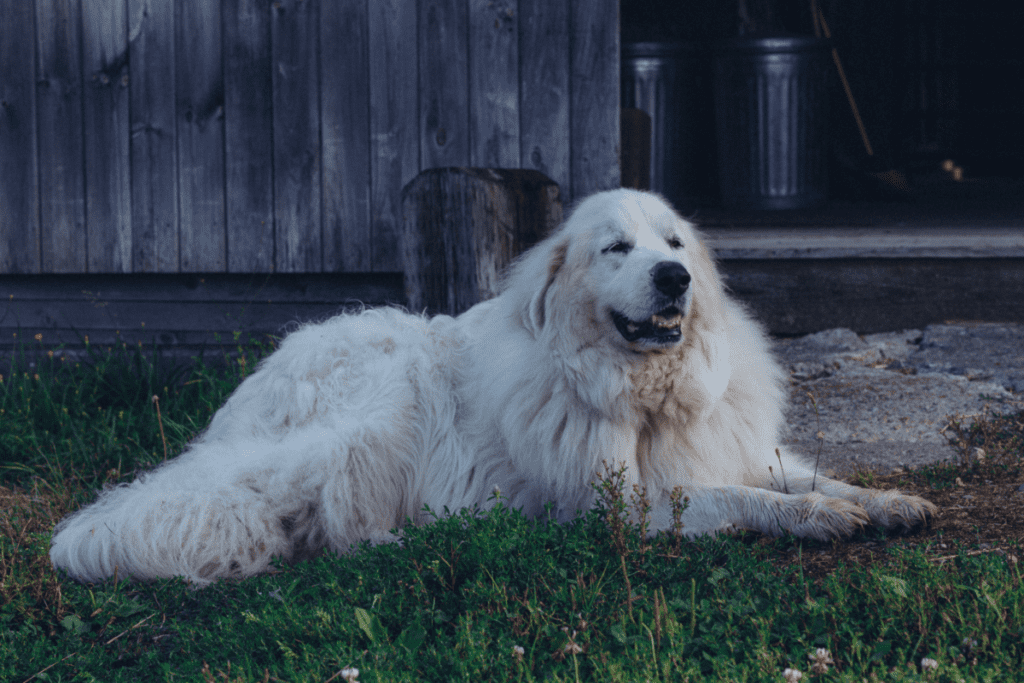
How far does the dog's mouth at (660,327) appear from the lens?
2.74 m

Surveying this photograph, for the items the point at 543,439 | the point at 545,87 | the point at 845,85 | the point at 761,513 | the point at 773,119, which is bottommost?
the point at 761,513

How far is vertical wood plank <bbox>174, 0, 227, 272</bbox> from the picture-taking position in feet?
17.0

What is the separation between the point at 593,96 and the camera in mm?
4688

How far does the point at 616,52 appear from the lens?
15.1 ft

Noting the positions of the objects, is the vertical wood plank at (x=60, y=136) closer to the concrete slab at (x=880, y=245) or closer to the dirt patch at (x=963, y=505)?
the concrete slab at (x=880, y=245)

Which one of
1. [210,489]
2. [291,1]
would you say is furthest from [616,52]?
[210,489]

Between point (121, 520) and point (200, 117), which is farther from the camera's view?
point (200, 117)

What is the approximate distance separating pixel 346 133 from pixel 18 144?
204 centimetres

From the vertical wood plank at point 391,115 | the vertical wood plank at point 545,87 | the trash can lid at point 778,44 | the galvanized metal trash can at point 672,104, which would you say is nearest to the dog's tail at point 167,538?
the vertical wood plank at point 391,115

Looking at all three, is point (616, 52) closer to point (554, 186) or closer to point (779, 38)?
point (554, 186)

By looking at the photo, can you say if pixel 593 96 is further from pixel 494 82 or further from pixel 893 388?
pixel 893 388

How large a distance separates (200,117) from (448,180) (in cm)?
211

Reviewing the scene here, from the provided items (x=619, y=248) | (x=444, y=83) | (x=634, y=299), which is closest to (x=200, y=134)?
(x=444, y=83)

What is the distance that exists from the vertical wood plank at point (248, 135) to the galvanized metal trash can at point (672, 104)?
4200 millimetres
